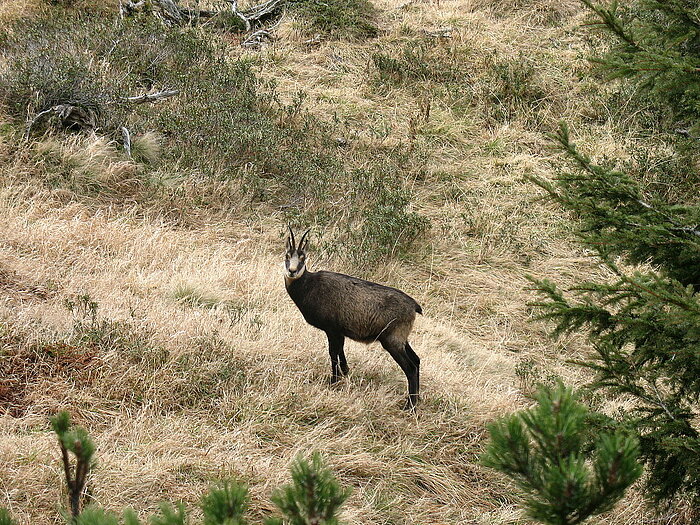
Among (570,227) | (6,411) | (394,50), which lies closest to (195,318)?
(6,411)

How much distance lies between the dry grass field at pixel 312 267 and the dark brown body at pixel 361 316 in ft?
0.86

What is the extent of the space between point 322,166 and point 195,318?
197 inches

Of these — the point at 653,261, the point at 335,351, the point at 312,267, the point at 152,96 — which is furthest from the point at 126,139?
the point at 653,261

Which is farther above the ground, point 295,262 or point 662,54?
point 662,54

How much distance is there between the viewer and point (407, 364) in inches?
223

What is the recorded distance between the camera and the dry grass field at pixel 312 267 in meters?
4.60

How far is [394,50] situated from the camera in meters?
13.7

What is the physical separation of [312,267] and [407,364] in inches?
128

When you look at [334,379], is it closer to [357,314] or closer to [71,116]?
[357,314]

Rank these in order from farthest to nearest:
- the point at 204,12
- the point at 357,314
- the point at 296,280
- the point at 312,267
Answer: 1. the point at 204,12
2. the point at 312,267
3. the point at 296,280
4. the point at 357,314

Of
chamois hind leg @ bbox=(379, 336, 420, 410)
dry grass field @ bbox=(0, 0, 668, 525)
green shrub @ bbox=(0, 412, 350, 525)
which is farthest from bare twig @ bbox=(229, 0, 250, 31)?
green shrub @ bbox=(0, 412, 350, 525)

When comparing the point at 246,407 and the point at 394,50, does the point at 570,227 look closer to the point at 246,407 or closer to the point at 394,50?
the point at 394,50

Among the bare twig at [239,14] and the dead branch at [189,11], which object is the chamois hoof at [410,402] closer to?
the dead branch at [189,11]

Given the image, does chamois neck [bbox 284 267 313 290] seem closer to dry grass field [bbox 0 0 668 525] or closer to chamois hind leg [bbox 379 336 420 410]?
dry grass field [bbox 0 0 668 525]
